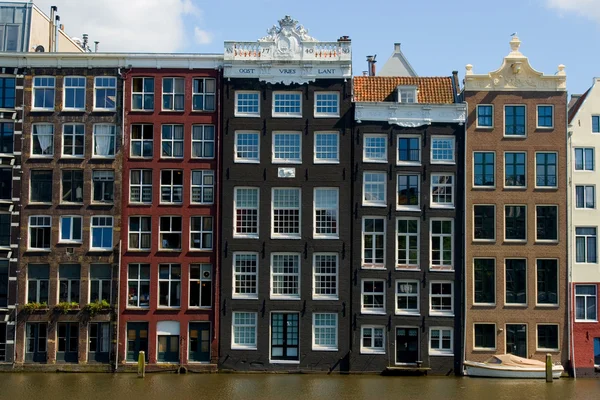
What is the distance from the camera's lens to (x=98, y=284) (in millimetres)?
52438

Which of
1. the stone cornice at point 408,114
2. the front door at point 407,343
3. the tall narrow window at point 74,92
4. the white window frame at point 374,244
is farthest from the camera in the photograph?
the tall narrow window at point 74,92

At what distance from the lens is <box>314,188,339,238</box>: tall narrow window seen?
2060 inches

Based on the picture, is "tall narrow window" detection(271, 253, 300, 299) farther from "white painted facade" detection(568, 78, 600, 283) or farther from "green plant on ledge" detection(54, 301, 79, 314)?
"white painted facade" detection(568, 78, 600, 283)

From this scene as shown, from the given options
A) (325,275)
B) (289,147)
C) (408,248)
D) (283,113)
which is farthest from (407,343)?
(283,113)

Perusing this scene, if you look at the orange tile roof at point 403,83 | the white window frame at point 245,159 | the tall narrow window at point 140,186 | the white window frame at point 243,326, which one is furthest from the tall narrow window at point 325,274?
the tall narrow window at point 140,186

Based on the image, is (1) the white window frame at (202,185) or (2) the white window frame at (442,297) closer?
(2) the white window frame at (442,297)

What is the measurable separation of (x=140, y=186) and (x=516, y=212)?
21.5m

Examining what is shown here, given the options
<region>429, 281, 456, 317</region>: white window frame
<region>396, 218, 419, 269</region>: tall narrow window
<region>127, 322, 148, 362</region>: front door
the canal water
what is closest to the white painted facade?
the canal water

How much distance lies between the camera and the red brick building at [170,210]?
52.0 meters

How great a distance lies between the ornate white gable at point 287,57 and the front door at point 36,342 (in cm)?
1780

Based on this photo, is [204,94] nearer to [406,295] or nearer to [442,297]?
[406,295]

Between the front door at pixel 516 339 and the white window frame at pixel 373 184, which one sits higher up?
the white window frame at pixel 373 184

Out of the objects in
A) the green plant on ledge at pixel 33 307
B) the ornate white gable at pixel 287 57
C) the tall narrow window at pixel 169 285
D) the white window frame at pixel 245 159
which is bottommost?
the green plant on ledge at pixel 33 307

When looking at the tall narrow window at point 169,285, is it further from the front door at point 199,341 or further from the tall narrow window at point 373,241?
the tall narrow window at point 373,241
